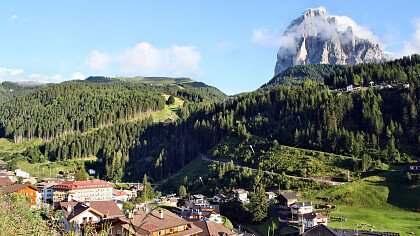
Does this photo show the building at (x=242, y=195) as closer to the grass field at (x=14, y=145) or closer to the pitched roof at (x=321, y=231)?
the pitched roof at (x=321, y=231)

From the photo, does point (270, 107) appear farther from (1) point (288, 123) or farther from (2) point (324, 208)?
(2) point (324, 208)

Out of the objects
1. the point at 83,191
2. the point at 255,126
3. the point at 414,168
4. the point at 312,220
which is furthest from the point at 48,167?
the point at 414,168

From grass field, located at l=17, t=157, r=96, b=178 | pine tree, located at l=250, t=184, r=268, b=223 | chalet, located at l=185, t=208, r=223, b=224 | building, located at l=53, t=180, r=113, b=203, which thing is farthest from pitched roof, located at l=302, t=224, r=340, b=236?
grass field, located at l=17, t=157, r=96, b=178

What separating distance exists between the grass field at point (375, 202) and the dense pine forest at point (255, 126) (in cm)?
655

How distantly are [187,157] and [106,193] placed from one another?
4567 cm

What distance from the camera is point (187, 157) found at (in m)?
132

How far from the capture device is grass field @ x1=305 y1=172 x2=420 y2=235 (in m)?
62.0

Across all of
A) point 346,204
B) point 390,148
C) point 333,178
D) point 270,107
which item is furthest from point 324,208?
point 270,107

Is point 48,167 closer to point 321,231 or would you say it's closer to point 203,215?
point 203,215

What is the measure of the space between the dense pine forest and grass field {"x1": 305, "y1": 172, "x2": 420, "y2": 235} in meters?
6.55

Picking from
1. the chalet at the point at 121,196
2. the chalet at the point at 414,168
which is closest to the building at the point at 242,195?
the chalet at the point at 121,196

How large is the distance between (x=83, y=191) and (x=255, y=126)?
54.0 meters

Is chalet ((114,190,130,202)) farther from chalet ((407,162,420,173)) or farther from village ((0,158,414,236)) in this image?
chalet ((407,162,420,173))

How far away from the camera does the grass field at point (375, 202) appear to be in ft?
203
